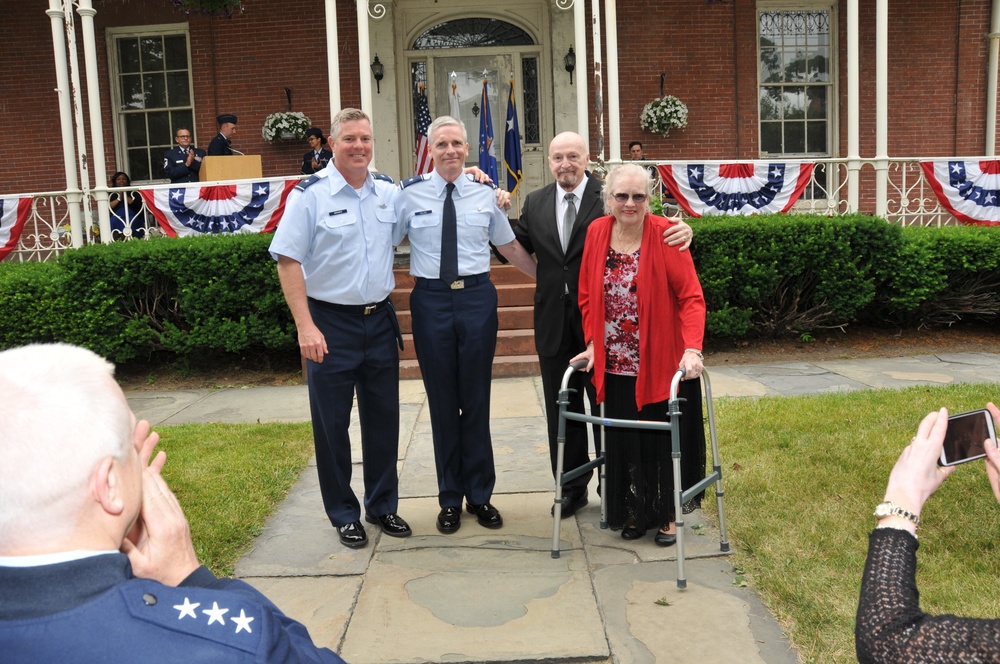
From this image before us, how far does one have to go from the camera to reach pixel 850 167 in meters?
10.8

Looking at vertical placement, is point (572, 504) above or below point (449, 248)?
below

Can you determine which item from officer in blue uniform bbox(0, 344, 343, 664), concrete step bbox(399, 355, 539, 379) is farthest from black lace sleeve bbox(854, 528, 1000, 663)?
concrete step bbox(399, 355, 539, 379)

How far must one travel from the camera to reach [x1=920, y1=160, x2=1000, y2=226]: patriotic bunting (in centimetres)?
1083

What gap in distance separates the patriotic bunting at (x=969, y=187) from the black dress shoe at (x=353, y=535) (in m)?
9.02

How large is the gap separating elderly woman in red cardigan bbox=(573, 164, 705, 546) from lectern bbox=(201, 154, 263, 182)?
7720 mm

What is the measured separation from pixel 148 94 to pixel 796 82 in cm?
956

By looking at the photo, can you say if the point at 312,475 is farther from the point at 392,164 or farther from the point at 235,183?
the point at 392,164

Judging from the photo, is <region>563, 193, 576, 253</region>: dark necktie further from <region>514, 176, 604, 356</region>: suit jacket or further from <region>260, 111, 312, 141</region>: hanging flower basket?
<region>260, 111, 312, 141</region>: hanging flower basket

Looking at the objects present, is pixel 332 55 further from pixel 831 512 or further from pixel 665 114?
pixel 831 512

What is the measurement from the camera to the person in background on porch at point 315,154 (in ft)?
38.6

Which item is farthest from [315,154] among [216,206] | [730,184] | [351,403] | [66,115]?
[351,403]

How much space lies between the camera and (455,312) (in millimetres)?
4469

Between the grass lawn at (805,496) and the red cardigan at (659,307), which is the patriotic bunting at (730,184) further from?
the red cardigan at (659,307)

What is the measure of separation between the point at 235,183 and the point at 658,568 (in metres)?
7.54
